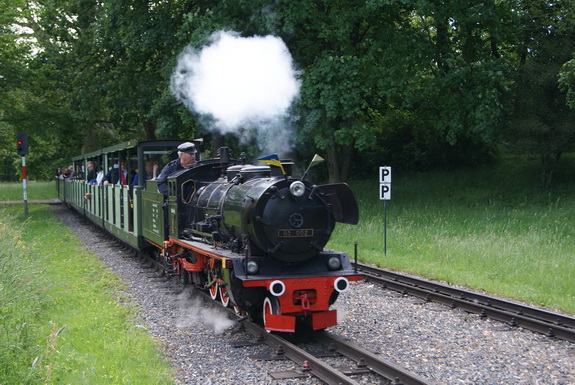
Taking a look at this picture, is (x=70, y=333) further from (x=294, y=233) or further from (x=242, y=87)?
(x=242, y=87)

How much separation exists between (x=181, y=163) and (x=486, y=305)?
5160 mm

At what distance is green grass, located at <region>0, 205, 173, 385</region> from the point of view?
499 cm

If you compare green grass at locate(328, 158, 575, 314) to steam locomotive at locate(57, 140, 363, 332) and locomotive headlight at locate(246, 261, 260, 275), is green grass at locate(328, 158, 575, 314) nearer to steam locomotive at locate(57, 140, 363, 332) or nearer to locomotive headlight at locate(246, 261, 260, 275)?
steam locomotive at locate(57, 140, 363, 332)

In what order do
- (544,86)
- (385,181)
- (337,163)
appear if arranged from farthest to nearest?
(337,163) < (544,86) < (385,181)

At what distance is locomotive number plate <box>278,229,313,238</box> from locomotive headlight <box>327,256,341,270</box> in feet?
1.63

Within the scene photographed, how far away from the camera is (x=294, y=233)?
6379 millimetres

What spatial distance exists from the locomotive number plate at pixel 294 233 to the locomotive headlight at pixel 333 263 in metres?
0.50

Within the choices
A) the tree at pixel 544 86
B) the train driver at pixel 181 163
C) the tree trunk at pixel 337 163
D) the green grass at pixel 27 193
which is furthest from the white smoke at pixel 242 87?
the green grass at pixel 27 193

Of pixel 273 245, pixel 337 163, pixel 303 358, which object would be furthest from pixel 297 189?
pixel 337 163

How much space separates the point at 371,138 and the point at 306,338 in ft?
36.4

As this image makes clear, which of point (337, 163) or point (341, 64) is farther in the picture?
point (337, 163)

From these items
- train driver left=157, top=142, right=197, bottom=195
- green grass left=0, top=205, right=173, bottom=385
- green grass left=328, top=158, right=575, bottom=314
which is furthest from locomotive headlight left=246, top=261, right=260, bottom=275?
green grass left=328, top=158, right=575, bottom=314

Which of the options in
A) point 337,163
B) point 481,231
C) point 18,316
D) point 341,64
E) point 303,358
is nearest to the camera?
point 303,358

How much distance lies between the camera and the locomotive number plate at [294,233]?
20.7ft
